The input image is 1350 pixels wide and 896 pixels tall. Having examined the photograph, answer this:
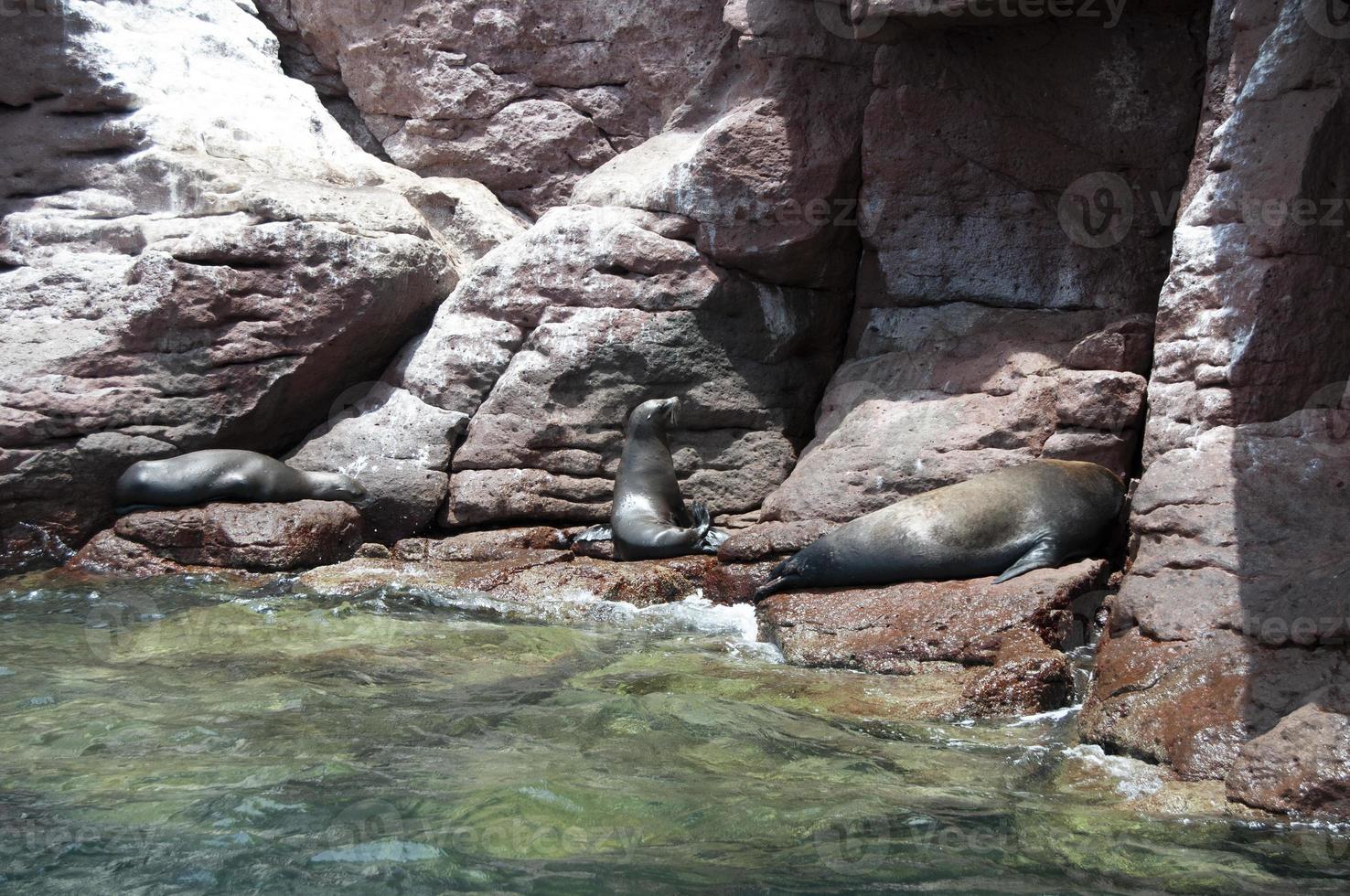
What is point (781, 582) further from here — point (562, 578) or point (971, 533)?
point (562, 578)

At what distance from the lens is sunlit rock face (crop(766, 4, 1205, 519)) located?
7703 mm

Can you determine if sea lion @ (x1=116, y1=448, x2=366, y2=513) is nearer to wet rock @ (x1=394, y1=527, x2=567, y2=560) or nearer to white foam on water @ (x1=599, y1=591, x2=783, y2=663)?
wet rock @ (x1=394, y1=527, x2=567, y2=560)

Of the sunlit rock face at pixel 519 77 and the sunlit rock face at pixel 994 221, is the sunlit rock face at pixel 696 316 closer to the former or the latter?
the sunlit rock face at pixel 994 221

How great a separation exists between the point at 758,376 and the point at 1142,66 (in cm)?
323

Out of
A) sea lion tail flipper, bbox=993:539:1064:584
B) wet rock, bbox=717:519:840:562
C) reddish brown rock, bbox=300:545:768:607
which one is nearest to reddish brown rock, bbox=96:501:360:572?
reddish brown rock, bbox=300:545:768:607

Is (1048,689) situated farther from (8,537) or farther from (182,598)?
(8,537)

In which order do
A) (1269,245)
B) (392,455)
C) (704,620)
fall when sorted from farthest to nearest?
(392,455) < (704,620) < (1269,245)

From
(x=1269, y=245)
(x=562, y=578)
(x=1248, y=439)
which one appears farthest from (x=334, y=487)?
(x=1269, y=245)

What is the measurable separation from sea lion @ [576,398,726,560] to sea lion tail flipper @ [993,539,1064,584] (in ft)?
6.94

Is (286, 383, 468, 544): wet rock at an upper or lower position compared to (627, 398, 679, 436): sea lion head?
lower

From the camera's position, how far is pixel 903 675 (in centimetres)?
528

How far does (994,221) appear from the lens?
838cm

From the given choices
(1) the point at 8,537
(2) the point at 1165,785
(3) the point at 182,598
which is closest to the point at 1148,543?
(2) the point at 1165,785

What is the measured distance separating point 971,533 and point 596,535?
8.86 ft
